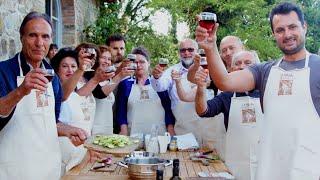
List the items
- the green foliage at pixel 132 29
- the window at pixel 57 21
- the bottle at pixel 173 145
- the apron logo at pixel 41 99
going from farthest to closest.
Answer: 1. the green foliage at pixel 132 29
2. the window at pixel 57 21
3. the bottle at pixel 173 145
4. the apron logo at pixel 41 99

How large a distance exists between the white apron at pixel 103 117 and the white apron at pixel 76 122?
0.39 m

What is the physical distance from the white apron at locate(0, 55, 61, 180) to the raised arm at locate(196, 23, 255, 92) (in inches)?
41.2

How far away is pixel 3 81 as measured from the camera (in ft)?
8.72

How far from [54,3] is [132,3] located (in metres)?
4.89

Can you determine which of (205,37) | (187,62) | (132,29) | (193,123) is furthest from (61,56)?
(132,29)

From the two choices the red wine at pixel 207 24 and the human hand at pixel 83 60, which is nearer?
the red wine at pixel 207 24

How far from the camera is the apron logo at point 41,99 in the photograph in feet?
9.28

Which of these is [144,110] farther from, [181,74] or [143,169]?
[143,169]

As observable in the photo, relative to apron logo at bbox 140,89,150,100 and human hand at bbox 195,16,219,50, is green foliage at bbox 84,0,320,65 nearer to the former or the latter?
apron logo at bbox 140,89,150,100

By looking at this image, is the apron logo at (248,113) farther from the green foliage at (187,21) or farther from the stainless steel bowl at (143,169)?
the green foliage at (187,21)

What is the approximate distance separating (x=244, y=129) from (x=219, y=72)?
115 cm

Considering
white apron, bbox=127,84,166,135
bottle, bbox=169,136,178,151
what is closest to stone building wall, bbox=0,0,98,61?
white apron, bbox=127,84,166,135

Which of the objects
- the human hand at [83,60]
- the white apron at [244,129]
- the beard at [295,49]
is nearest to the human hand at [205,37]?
the beard at [295,49]

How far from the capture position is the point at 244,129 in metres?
3.73
